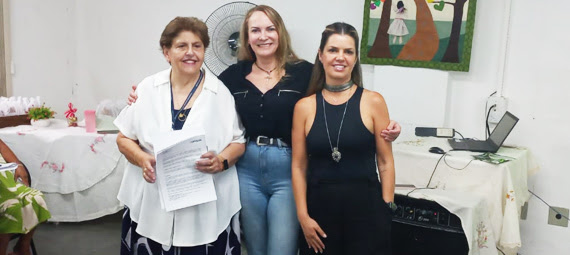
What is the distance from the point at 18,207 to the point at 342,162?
1.62m

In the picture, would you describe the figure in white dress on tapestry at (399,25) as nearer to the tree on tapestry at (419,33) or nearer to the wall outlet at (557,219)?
the tree on tapestry at (419,33)

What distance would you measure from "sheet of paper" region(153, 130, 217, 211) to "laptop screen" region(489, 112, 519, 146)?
5.26 feet

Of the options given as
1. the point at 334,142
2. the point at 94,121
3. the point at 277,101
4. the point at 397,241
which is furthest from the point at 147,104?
the point at 94,121

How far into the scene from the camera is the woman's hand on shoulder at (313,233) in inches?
63.9

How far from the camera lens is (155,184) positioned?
5.56ft

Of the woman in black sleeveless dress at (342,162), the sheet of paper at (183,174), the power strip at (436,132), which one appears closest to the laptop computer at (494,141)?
the power strip at (436,132)

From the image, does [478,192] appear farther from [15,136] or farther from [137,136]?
[15,136]

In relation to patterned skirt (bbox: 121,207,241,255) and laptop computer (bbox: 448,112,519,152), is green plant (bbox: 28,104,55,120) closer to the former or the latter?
→ patterned skirt (bbox: 121,207,241,255)

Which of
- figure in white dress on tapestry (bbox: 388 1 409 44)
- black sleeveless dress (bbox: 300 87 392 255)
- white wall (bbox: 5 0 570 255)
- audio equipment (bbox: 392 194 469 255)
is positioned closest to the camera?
black sleeveless dress (bbox: 300 87 392 255)

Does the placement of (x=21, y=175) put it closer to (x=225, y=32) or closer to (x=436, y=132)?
(x=225, y=32)

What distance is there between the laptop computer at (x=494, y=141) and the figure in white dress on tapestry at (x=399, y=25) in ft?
2.43

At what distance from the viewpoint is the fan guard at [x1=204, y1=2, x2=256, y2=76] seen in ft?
10.6

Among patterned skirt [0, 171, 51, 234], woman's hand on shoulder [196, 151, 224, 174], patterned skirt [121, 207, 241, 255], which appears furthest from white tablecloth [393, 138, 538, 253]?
patterned skirt [0, 171, 51, 234]

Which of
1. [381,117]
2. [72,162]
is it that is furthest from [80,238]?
[381,117]
